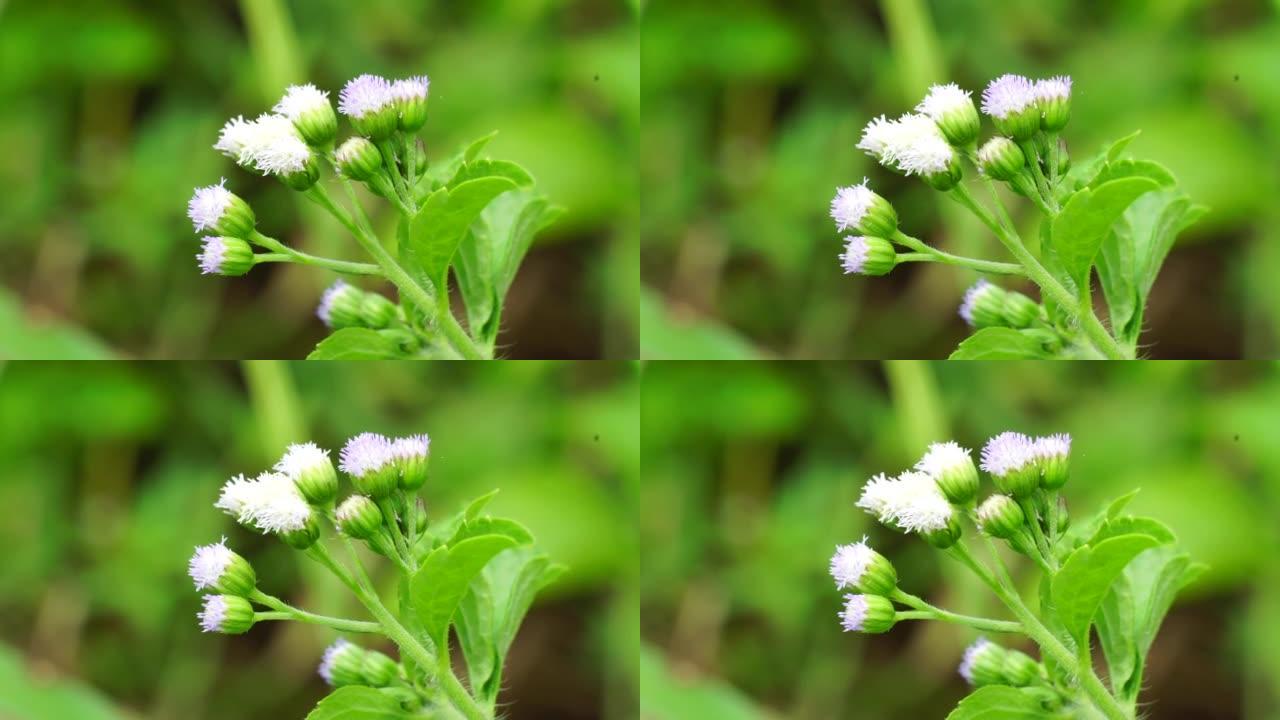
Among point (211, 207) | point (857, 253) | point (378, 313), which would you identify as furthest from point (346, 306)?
point (857, 253)

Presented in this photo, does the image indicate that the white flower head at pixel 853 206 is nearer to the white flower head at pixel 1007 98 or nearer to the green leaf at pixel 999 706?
the white flower head at pixel 1007 98

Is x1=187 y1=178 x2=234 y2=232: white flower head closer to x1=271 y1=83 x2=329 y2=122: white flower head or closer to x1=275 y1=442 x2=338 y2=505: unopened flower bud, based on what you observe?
x1=271 y1=83 x2=329 y2=122: white flower head

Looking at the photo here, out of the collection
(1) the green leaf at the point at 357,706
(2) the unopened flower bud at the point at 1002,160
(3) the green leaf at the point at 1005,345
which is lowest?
(1) the green leaf at the point at 357,706

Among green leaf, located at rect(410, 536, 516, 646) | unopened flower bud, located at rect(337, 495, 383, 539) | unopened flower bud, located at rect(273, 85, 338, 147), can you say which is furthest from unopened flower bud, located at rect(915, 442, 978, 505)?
unopened flower bud, located at rect(273, 85, 338, 147)

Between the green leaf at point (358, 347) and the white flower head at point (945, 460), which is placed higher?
the green leaf at point (358, 347)

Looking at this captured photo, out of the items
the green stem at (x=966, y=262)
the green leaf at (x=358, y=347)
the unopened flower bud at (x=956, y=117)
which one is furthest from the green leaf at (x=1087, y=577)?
the green leaf at (x=358, y=347)

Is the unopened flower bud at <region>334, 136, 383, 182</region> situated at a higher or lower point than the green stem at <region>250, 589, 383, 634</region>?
higher

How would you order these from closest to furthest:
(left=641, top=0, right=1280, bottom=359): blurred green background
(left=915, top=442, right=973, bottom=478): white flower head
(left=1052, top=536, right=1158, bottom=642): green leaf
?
(left=1052, top=536, right=1158, bottom=642): green leaf
(left=915, top=442, right=973, bottom=478): white flower head
(left=641, top=0, right=1280, bottom=359): blurred green background
